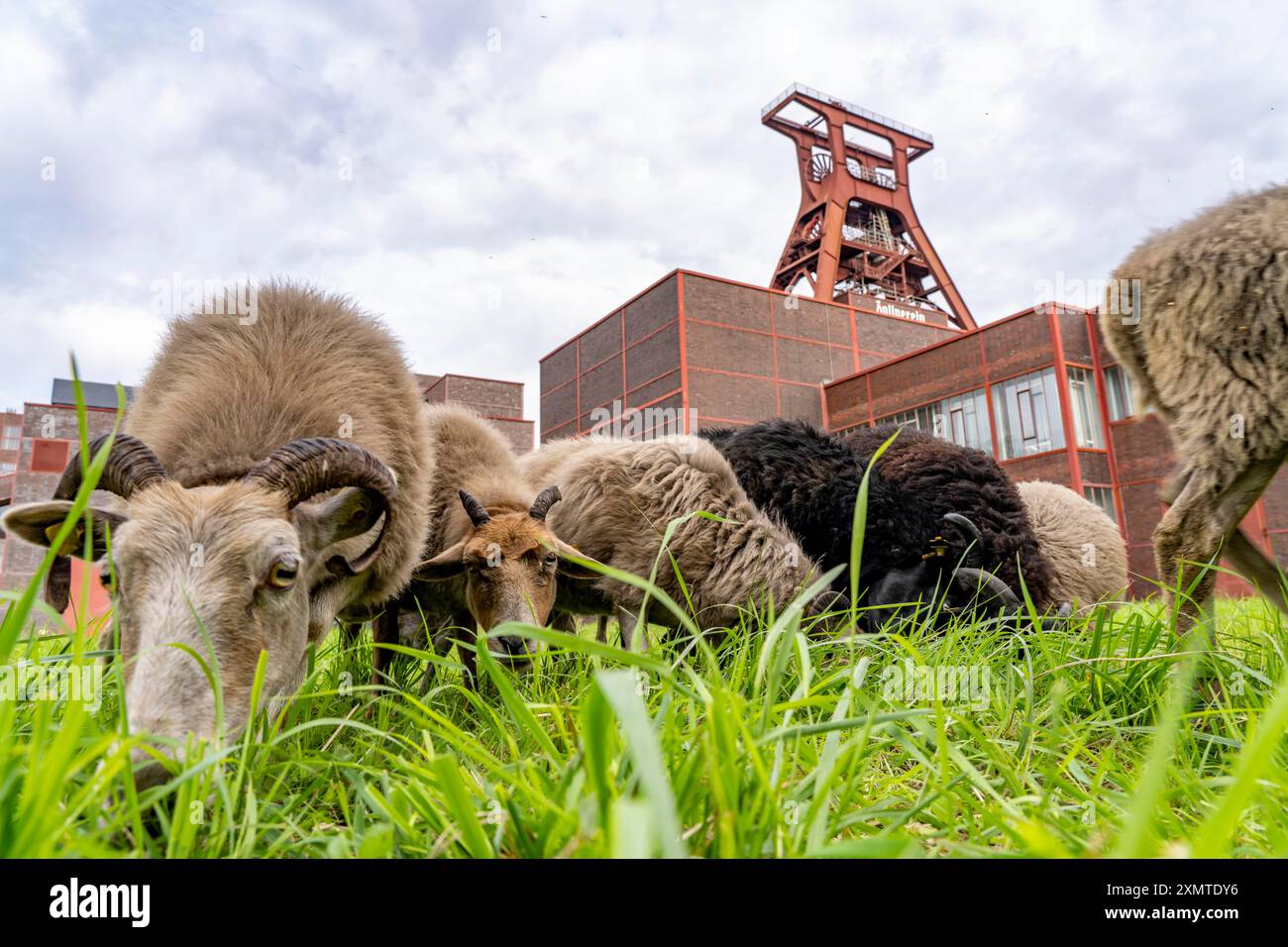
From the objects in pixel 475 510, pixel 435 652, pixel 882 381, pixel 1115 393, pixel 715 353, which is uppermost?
pixel 715 353

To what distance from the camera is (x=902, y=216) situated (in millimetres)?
38031

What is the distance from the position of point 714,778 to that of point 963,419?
21.3 meters

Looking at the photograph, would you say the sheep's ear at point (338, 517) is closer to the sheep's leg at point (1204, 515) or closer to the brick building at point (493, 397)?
the sheep's leg at point (1204, 515)

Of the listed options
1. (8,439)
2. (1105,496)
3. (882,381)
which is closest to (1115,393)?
(1105,496)

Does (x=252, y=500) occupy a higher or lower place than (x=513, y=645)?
higher

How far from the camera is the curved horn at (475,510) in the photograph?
4.07 metres

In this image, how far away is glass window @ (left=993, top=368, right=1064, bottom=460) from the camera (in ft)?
59.2

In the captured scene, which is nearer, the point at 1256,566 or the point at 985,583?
the point at 1256,566

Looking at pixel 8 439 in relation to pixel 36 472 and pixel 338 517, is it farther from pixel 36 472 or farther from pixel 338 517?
pixel 338 517

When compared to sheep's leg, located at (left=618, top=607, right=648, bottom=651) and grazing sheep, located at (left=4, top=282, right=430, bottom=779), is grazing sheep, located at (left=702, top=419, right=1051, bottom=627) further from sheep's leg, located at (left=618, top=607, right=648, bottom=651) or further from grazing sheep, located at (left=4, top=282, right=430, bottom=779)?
grazing sheep, located at (left=4, top=282, right=430, bottom=779)

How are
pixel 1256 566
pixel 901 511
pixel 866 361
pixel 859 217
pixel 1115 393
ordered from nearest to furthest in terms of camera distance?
1. pixel 1256 566
2. pixel 901 511
3. pixel 1115 393
4. pixel 866 361
5. pixel 859 217

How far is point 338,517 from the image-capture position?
2.85 meters

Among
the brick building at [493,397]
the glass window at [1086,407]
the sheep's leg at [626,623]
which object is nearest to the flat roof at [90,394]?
the brick building at [493,397]

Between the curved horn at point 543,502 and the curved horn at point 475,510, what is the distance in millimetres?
261
